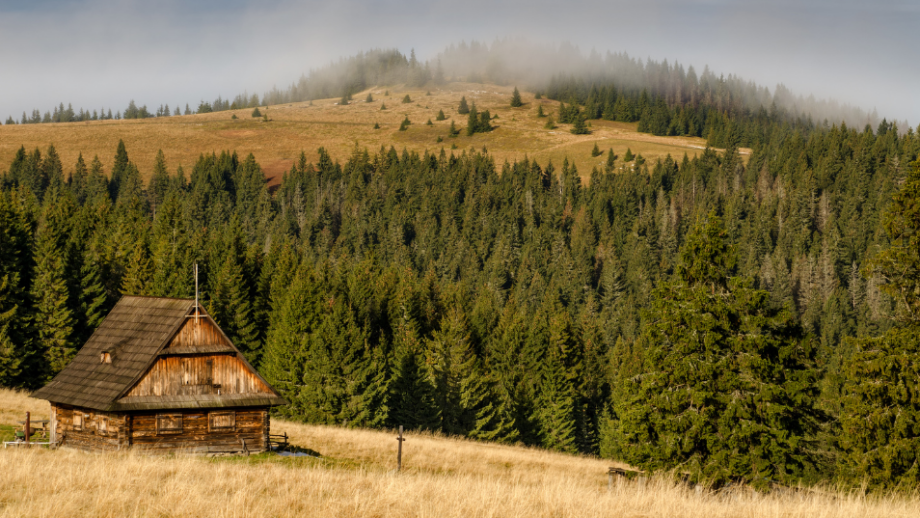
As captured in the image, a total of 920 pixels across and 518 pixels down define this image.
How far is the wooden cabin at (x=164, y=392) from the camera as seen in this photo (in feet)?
102

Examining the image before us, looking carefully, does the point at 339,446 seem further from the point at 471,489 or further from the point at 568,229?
the point at 568,229

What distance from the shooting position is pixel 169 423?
31.7 m

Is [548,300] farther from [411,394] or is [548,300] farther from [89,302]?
[89,302]

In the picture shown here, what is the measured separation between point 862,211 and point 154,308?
597ft

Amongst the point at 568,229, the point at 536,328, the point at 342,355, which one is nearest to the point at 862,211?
the point at 568,229

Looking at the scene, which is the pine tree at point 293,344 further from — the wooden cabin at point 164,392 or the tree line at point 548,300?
the wooden cabin at point 164,392

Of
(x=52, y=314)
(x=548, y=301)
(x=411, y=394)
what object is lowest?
(x=548, y=301)

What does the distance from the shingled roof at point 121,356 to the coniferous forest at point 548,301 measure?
19.0 meters

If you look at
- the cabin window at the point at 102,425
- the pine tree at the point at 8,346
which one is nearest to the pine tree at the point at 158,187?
the pine tree at the point at 8,346

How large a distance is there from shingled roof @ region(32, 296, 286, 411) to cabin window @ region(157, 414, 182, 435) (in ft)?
3.00

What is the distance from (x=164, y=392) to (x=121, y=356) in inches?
107

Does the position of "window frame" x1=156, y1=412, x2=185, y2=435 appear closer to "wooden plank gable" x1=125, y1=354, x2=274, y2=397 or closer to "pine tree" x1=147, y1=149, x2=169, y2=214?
"wooden plank gable" x1=125, y1=354, x2=274, y2=397

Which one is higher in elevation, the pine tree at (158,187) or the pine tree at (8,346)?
the pine tree at (158,187)

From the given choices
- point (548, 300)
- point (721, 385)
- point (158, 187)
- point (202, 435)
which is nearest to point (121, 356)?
point (202, 435)
